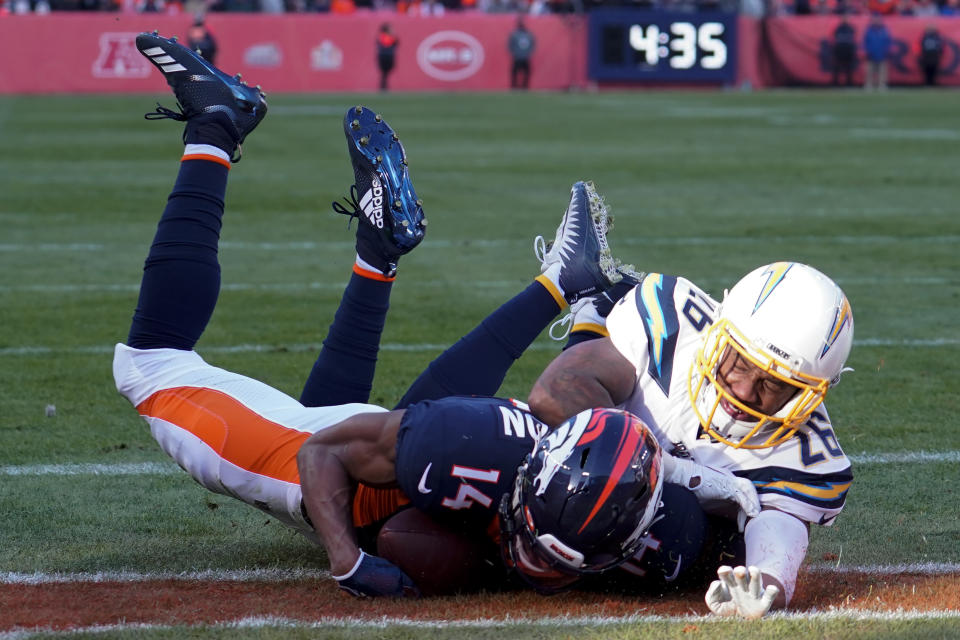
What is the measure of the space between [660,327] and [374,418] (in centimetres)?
79

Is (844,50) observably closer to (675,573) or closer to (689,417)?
(689,417)

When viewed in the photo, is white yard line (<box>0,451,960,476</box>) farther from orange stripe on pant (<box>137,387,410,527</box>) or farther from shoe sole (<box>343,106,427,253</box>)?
shoe sole (<box>343,106,427,253</box>)

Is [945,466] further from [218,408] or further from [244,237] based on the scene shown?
[244,237]

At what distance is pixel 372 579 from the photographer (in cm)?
328

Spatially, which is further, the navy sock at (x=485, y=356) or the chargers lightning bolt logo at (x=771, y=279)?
the navy sock at (x=485, y=356)

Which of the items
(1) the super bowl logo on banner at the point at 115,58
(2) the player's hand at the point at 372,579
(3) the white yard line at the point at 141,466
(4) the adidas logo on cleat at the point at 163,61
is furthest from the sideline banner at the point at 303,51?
(2) the player's hand at the point at 372,579

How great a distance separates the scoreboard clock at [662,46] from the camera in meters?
27.1

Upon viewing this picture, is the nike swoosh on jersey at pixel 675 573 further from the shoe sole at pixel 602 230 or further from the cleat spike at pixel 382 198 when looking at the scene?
the cleat spike at pixel 382 198

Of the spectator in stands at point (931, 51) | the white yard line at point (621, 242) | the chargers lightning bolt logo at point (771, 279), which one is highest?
the chargers lightning bolt logo at point (771, 279)

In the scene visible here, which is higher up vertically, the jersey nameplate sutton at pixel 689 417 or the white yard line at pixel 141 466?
the jersey nameplate sutton at pixel 689 417

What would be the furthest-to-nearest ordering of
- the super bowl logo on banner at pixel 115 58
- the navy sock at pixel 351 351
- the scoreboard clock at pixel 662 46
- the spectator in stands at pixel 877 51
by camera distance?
the spectator in stands at pixel 877 51 < the scoreboard clock at pixel 662 46 < the super bowl logo on banner at pixel 115 58 < the navy sock at pixel 351 351

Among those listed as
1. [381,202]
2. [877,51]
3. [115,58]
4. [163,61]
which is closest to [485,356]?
[381,202]

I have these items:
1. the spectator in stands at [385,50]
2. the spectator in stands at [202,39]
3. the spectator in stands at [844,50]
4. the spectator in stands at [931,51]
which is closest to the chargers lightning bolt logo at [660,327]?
the spectator in stands at [202,39]

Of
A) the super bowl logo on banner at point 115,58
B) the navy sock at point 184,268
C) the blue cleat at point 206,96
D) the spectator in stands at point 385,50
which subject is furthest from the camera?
the spectator in stands at point 385,50
